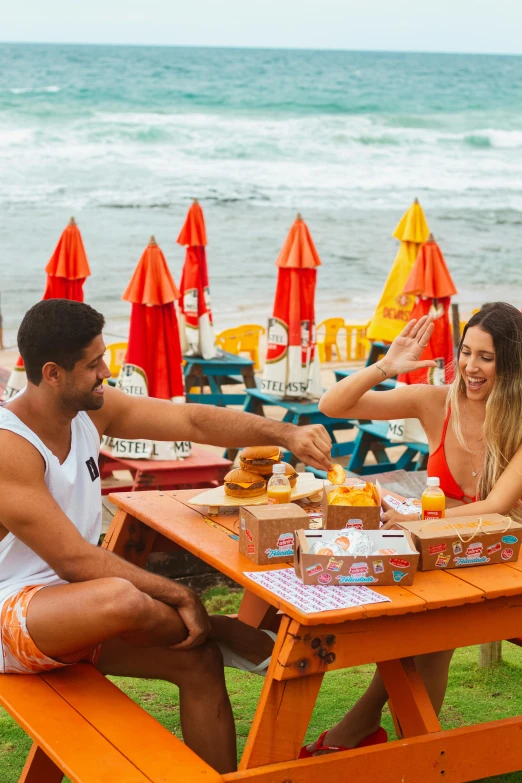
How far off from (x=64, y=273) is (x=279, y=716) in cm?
423

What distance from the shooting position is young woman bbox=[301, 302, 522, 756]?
3049 mm

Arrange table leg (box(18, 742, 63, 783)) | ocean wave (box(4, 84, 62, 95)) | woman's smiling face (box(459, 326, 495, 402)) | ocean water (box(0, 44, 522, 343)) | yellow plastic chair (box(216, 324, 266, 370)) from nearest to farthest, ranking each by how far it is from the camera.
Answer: table leg (box(18, 742, 63, 783)) < woman's smiling face (box(459, 326, 495, 402)) < yellow plastic chair (box(216, 324, 266, 370)) < ocean water (box(0, 44, 522, 343)) < ocean wave (box(4, 84, 62, 95))

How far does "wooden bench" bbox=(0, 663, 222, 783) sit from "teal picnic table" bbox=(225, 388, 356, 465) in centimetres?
413

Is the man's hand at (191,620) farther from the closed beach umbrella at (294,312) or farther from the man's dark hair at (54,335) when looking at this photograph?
the closed beach umbrella at (294,312)

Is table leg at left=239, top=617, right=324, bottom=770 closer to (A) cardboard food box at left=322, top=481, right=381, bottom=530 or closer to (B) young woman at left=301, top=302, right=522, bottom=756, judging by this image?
(A) cardboard food box at left=322, top=481, right=381, bottom=530

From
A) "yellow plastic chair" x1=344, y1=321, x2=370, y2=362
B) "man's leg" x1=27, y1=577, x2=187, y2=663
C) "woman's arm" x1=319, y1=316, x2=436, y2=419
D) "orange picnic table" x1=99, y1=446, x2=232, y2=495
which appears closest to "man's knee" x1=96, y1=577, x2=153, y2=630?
"man's leg" x1=27, y1=577, x2=187, y2=663

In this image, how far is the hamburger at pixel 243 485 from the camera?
3025 mm

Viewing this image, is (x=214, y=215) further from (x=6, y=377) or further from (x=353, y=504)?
(x=353, y=504)

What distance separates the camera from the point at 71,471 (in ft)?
9.01

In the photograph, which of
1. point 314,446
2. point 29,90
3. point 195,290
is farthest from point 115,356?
point 29,90

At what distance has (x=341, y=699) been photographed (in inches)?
145

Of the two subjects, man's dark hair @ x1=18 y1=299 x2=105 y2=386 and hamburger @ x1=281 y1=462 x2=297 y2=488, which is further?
hamburger @ x1=281 y1=462 x2=297 y2=488

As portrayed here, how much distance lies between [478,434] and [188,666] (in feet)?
4.30

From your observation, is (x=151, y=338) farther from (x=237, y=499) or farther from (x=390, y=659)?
(x=390, y=659)
